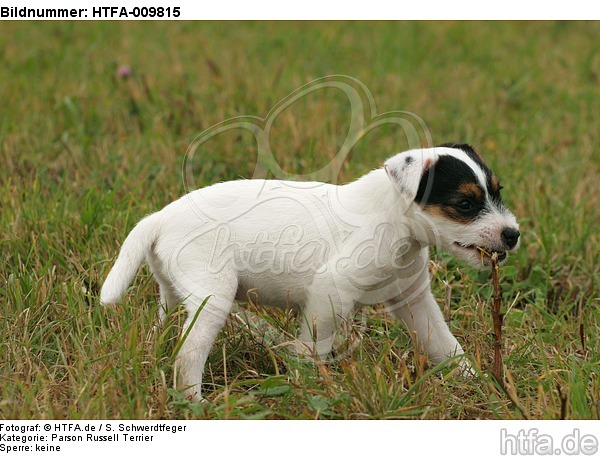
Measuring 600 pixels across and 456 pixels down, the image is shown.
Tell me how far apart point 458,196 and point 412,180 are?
0.23 metres

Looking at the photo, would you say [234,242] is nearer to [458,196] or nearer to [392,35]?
[458,196]

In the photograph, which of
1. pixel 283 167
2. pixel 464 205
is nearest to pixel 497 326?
pixel 464 205

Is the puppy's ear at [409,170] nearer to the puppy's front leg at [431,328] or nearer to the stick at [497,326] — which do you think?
the stick at [497,326]

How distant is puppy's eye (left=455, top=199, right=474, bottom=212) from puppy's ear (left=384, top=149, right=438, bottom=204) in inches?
8.3

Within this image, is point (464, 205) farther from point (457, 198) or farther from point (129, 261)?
point (129, 261)

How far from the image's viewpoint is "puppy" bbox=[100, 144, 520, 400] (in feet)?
12.8

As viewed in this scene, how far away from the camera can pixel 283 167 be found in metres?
6.25

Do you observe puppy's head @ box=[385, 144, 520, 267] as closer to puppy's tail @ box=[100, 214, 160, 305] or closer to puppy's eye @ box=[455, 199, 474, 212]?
puppy's eye @ box=[455, 199, 474, 212]

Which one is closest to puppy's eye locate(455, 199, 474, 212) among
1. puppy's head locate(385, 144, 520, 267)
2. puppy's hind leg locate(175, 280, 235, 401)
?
puppy's head locate(385, 144, 520, 267)

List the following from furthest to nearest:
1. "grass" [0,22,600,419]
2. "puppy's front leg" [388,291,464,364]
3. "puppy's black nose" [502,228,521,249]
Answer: "puppy's front leg" [388,291,464,364] < "puppy's black nose" [502,228,521,249] < "grass" [0,22,600,419]

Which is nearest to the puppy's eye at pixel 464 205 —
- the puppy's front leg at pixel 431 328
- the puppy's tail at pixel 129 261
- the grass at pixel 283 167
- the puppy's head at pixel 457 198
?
the puppy's head at pixel 457 198

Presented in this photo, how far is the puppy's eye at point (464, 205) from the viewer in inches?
153

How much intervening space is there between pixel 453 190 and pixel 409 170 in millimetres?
227

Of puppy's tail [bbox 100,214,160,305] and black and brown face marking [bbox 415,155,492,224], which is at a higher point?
black and brown face marking [bbox 415,155,492,224]
